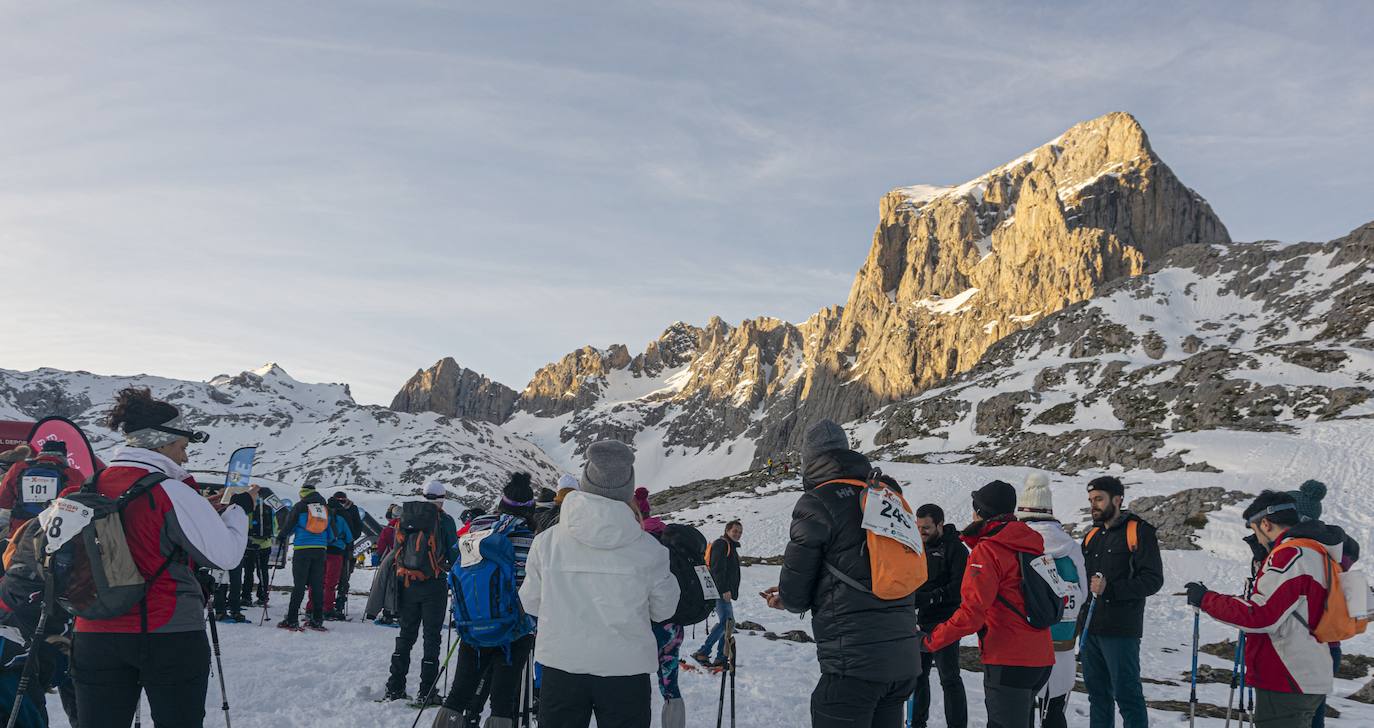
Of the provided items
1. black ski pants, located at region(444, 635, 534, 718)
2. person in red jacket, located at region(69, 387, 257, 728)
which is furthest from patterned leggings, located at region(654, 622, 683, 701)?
person in red jacket, located at region(69, 387, 257, 728)

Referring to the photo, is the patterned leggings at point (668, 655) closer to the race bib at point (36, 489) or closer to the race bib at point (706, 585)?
the race bib at point (706, 585)

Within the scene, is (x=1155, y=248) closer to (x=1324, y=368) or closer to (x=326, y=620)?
(x=1324, y=368)

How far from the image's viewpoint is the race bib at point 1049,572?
579cm

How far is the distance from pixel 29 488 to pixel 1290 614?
1085 centimetres

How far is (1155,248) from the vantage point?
136750mm

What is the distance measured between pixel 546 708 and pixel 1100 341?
105 m

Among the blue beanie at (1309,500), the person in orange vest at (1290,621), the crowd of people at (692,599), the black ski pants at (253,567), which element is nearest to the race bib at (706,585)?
the crowd of people at (692,599)

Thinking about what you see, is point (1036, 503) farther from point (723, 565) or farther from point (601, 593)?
point (723, 565)

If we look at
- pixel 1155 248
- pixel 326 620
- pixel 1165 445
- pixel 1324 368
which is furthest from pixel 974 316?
pixel 326 620

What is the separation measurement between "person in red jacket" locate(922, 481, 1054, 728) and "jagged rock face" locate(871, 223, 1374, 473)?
4046cm

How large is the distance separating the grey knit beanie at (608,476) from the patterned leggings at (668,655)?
2689 millimetres

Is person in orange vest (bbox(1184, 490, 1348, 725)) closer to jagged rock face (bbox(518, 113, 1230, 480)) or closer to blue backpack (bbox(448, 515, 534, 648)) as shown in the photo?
blue backpack (bbox(448, 515, 534, 648))

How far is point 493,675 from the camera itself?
647 cm

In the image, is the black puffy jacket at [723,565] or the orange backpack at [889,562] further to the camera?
the black puffy jacket at [723,565]
